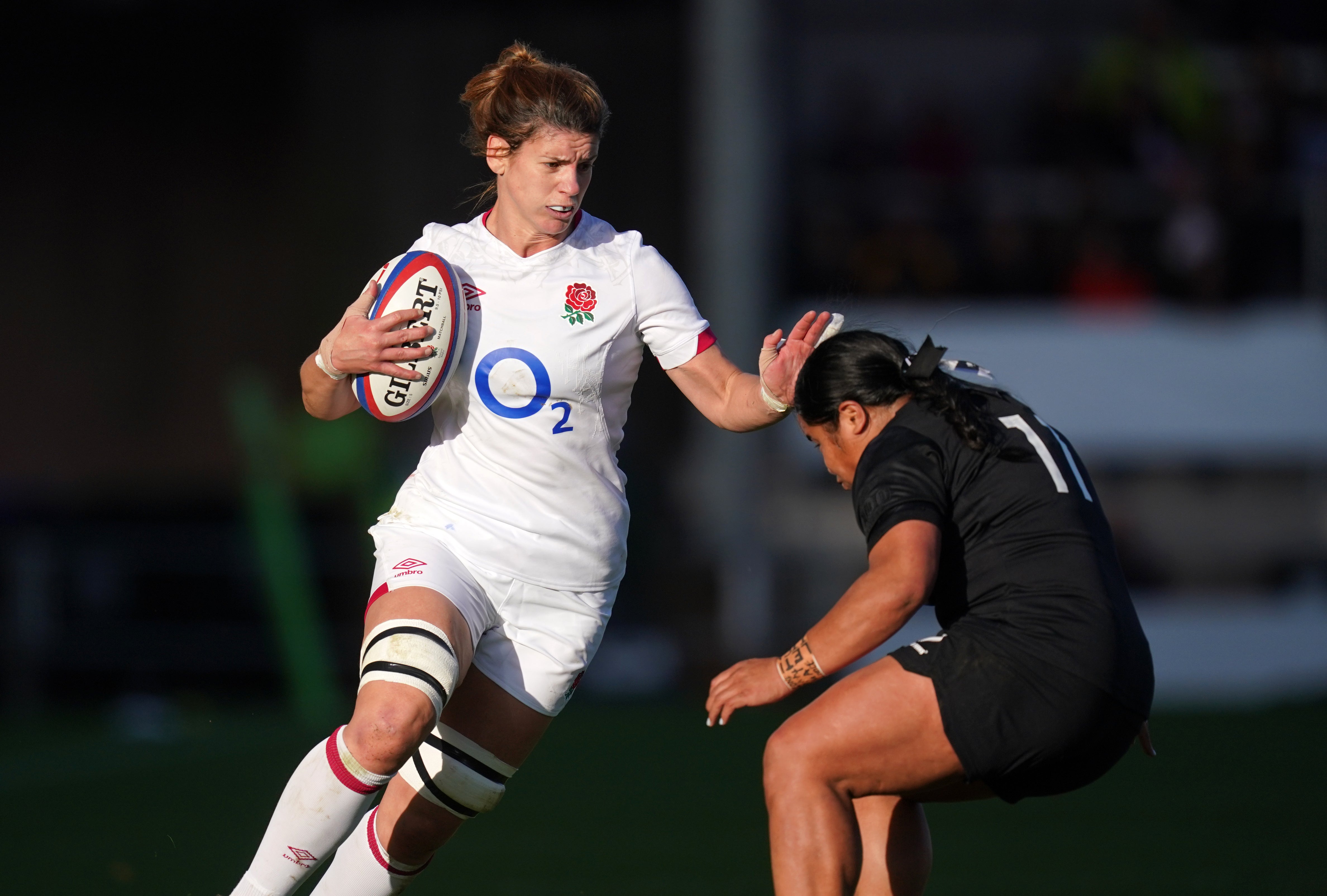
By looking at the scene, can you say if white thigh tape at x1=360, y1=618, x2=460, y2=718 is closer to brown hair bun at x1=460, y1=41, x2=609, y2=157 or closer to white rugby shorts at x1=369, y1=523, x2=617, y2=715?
white rugby shorts at x1=369, y1=523, x2=617, y2=715

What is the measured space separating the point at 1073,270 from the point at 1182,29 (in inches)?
104

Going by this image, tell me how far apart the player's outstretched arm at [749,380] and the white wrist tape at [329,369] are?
2.91ft

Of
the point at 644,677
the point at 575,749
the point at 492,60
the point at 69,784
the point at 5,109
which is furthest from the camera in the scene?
the point at 492,60

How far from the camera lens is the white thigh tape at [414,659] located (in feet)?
12.0

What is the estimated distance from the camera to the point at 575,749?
898 centimetres

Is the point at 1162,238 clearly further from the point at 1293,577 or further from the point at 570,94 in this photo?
the point at 570,94

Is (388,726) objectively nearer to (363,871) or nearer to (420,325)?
(363,871)

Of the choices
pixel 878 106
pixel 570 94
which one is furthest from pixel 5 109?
pixel 570 94

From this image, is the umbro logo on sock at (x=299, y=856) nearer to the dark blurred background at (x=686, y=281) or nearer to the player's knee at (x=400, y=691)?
the player's knee at (x=400, y=691)

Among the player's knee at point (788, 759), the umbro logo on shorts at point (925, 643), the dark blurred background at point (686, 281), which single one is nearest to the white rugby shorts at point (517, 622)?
the player's knee at point (788, 759)

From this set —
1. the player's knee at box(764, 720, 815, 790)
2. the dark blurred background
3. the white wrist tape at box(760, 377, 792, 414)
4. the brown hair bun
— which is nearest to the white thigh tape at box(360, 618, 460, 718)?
the player's knee at box(764, 720, 815, 790)

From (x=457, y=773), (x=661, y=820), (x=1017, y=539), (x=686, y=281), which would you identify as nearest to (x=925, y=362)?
(x=1017, y=539)

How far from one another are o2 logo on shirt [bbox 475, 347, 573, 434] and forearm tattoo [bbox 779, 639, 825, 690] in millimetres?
1028

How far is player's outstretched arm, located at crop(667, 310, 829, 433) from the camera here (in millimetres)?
4004
